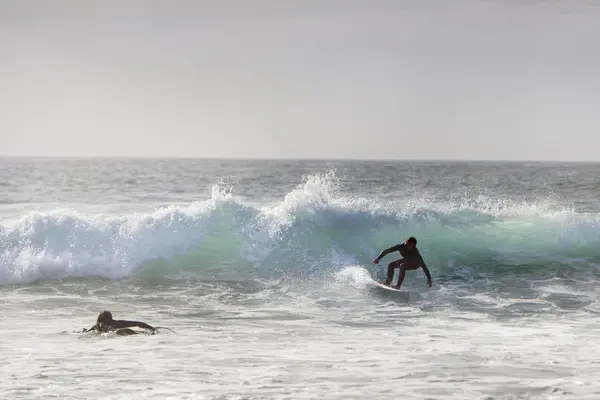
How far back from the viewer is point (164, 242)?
18.9m

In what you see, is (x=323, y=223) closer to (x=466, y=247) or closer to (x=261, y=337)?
(x=466, y=247)

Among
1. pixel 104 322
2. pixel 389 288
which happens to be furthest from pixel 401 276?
pixel 104 322

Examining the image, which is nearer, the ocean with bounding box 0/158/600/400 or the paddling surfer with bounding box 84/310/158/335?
the ocean with bounding box 0/158/600/400

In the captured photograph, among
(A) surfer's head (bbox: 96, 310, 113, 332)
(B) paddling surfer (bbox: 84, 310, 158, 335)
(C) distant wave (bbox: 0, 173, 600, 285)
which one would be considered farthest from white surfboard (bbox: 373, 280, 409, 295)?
(A) surfer's head (bbox: 96, 310, 113, 332)

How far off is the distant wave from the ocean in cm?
5

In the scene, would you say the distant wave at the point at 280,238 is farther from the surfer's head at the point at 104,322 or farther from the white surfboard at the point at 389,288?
the surfer's head at the point at 104,322

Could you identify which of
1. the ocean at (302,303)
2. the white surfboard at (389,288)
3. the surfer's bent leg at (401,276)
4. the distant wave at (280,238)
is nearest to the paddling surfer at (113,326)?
the ocean at (302,303)

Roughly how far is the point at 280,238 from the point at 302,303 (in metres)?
5.79

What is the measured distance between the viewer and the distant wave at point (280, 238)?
17.7 meters

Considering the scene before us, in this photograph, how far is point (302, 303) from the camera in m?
13.8

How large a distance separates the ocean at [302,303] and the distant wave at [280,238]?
0.05 metres

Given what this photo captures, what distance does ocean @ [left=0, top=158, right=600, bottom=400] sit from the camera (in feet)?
26.5

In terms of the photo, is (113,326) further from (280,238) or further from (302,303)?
(280,238)

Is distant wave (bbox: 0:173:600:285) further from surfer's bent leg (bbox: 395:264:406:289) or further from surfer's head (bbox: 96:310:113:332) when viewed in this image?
surfer's head (bbox: 96:310:113:332)
